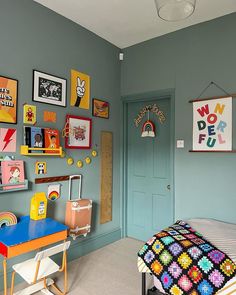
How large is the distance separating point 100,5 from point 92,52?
0.68 metres

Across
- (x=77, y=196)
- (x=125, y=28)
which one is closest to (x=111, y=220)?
(x=77, y=196)

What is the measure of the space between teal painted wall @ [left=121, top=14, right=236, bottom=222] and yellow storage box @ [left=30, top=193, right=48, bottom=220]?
167 centimetres

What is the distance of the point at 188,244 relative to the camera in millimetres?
1829

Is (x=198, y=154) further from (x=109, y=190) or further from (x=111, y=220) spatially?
(x=111, y=220)

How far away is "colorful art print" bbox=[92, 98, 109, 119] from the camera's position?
312cm

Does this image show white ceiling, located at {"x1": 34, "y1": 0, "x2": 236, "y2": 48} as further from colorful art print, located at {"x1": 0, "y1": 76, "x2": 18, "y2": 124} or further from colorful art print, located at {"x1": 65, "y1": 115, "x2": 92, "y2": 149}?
colorful art print, located at {"x1": 65, "y1": 115, "x2": 92, "y2": 149}

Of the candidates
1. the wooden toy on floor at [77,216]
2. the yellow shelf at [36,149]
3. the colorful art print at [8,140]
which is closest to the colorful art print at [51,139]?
the yellow shelf at [36,149]

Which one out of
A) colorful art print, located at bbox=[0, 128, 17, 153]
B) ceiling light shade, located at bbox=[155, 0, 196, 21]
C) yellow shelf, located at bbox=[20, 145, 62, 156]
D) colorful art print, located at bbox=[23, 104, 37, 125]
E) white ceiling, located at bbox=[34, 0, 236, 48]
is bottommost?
yellow shelf, located at bbox=[20, 145, 62, 156]

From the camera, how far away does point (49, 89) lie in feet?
8.44

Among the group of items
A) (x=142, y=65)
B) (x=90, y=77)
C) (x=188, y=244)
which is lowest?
(x=188, y=244)

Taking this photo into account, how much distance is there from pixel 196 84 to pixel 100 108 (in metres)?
1.30

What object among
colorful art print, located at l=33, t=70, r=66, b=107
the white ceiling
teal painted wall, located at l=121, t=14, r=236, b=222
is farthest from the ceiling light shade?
colorful art print, located at l=33, t=70, r=66, b=107

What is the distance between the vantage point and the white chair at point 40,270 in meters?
1.78

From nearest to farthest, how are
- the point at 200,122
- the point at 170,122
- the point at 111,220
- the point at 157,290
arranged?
1. the point at 157,290
2. the point at 200,122
3. the point at 170,122
4. the point at 111,220
